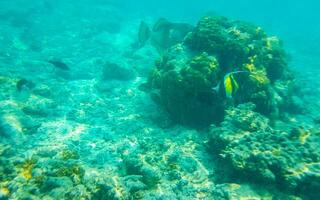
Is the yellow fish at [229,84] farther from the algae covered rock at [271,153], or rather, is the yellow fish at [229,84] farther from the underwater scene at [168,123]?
the algae covered rock at [271,153]

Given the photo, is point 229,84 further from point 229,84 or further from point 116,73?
point 116,73

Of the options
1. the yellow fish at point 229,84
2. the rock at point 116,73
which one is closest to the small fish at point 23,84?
the rock at point 116,73

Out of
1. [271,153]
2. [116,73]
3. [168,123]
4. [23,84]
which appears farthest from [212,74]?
[23,84]

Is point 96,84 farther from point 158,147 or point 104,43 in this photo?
point 104,43

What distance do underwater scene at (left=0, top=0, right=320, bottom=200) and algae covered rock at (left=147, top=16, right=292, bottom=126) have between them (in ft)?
0.11

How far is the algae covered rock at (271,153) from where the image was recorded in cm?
596

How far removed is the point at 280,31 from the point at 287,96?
2890 cm

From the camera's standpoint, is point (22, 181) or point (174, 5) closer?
point (22, 181)

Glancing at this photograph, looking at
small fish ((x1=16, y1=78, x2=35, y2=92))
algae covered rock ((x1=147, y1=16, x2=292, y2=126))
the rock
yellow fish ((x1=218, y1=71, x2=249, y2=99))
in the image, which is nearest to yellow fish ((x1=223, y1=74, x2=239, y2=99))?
yellow fish ((x1=218, y1=71, x2=249, y2=99))

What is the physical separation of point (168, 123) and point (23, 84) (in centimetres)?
553

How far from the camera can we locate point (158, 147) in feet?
27.0

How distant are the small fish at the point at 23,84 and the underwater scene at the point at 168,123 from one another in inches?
1.6

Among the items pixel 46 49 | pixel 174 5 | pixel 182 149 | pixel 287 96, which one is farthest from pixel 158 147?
pixel 174 5

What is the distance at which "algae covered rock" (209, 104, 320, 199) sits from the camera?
235 inches
